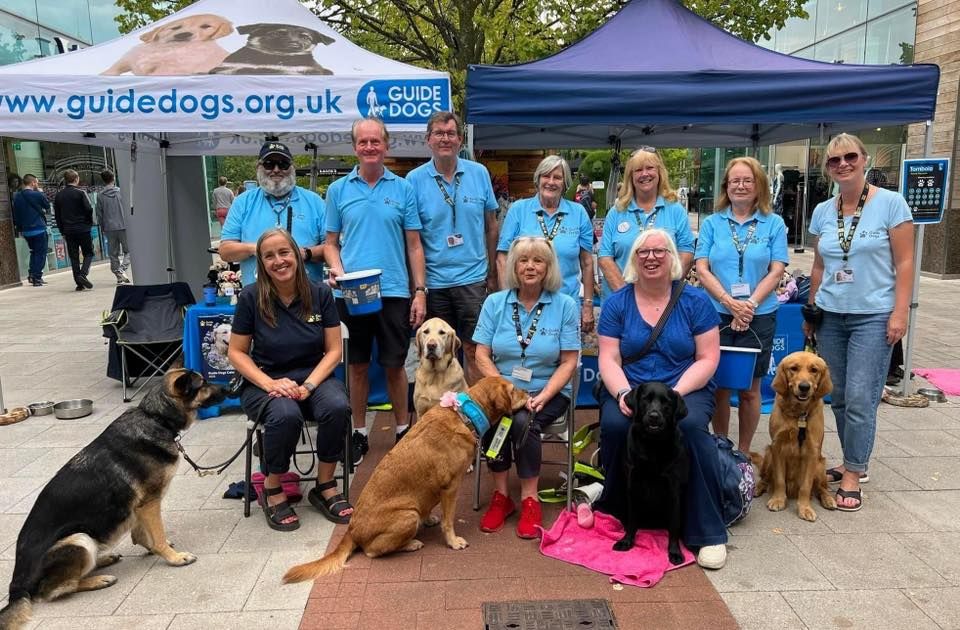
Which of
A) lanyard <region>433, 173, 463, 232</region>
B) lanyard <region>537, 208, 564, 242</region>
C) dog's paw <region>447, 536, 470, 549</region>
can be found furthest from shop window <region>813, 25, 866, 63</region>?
dog's paw <region>447, 536, 470, 549</region>

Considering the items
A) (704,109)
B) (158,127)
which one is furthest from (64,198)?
(704,109)

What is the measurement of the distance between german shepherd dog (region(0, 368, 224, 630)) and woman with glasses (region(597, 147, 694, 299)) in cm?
261

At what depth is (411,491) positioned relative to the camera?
313cm

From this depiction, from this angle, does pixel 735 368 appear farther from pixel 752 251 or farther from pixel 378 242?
pixel 378 242

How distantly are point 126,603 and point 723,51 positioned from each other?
16.9 feet

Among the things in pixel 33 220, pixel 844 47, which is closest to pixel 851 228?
pixel 33 220

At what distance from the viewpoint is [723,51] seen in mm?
5027

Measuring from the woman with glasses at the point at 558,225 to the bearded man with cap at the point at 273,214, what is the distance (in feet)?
4.20

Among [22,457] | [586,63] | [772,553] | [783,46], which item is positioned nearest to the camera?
[772,553]

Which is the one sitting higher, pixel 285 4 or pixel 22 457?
pixel 285 4

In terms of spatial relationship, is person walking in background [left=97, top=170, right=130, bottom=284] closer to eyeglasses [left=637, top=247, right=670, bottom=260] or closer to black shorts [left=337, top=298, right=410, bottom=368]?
black shorts [left=337, top=298, right=410, bottom=368]

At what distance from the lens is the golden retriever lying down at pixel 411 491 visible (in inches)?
121

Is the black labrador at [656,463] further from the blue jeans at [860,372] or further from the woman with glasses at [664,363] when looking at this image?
the blue jeans at [860,372]

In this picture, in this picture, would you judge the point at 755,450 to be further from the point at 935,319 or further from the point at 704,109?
the point at 935,319
